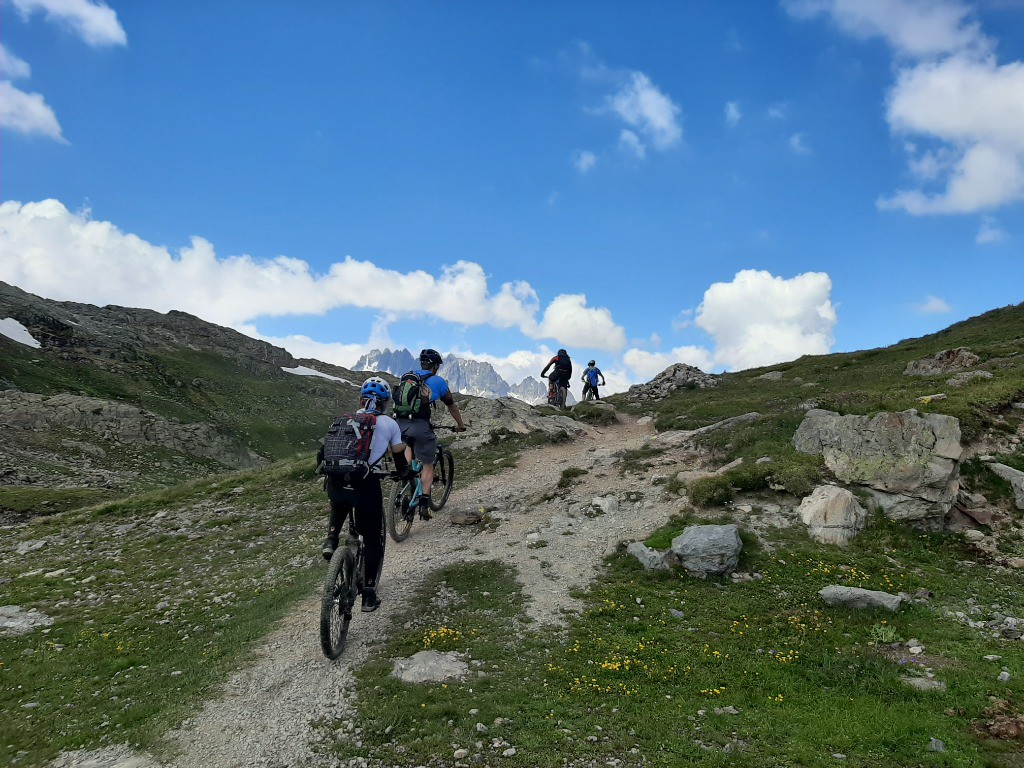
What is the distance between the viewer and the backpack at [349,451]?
8.99 m

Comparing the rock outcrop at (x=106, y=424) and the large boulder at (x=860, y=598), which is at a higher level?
the rock outcrop at (x=106, y=424)

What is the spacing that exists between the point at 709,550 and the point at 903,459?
698 centimetres

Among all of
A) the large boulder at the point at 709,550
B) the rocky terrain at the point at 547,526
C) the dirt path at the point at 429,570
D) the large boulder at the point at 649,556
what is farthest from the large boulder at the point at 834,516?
the large boulder at the point at 649,556

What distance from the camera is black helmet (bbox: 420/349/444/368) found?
14895mm

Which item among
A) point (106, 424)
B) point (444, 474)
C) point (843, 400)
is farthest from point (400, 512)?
point (106, 424)

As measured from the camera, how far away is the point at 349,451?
9016mm

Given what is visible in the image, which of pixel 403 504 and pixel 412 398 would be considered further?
pixel 403 504

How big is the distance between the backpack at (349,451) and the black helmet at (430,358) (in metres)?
5.70

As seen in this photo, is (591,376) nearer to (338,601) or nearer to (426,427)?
(426,427)

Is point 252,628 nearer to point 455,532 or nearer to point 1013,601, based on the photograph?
point 455,532

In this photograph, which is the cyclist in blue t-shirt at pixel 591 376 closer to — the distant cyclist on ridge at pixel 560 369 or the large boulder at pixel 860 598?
the distant cyclist on ridge at pixel 560 369

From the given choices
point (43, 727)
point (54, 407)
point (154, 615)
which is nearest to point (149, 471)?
point (54, 407)

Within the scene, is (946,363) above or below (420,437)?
above

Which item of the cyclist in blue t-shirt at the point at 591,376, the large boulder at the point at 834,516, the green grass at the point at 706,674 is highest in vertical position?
the cyclist in blue t-shirt at the point at 591,376
